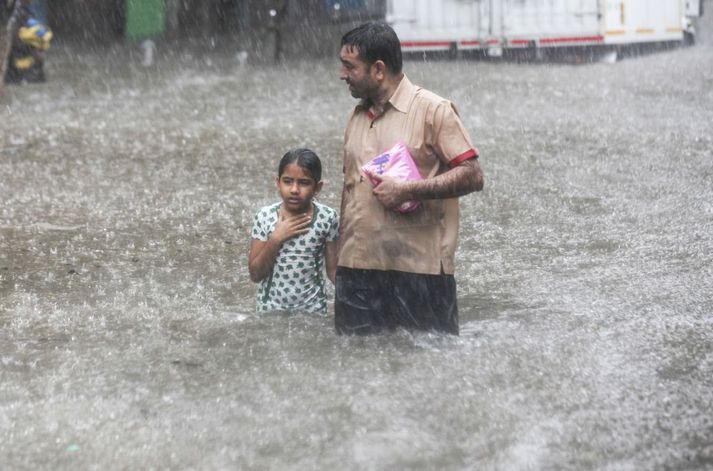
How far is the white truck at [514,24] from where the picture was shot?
19.9m

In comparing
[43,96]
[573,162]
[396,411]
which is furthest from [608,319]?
[43,96]

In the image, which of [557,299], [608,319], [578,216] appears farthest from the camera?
[578,216]

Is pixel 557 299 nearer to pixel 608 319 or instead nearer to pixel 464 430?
pixel 608 319

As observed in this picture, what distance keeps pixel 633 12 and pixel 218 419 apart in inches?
727

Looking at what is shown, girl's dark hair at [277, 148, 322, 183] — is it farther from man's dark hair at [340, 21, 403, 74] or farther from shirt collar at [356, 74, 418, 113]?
man's dark hair at [340, 21, 403, 74]

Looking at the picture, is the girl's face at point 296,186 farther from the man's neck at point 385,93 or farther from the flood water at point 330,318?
the flood water at point 330,318

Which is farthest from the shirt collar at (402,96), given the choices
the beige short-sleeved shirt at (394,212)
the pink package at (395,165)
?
the pink package at (395,165)

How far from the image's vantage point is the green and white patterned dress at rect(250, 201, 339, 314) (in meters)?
5.20

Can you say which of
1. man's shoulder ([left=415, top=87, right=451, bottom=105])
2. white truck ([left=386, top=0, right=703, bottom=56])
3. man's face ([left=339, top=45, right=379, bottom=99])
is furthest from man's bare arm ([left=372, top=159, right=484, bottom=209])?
white truck ([left=386, top=0, right=703, bottom=56])

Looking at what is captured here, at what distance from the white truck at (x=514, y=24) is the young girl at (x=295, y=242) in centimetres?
1560

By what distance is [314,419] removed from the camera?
14.3 feet

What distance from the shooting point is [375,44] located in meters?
4.66

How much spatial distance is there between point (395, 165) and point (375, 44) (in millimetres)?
512

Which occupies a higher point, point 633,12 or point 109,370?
point 633,12
